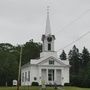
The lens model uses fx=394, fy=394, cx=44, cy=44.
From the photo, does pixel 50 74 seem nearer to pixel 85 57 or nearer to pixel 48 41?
pixel 48 41

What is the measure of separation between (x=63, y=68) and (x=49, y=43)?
7.28 metres

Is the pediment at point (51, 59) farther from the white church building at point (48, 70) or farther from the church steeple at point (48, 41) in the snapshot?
the church steeple at point (48, 41)

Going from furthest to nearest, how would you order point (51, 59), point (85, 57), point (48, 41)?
point (85, 57), point (48, 41), point (51, 59)

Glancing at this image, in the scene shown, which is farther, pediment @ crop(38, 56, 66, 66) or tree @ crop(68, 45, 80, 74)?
tree @ crop(68, 45, 80, 74)

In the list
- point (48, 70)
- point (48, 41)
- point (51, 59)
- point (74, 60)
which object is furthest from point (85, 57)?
point (51, 59)

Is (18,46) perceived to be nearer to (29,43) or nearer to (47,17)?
(29,43)

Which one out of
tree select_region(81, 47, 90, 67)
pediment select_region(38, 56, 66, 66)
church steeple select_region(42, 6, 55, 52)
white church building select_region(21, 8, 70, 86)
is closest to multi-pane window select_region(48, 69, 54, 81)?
white church building select_region(21, 8, 70, 86)

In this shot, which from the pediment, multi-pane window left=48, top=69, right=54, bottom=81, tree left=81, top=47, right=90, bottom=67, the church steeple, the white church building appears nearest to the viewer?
the white church building

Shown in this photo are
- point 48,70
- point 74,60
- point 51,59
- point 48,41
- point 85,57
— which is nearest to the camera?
point 51,59

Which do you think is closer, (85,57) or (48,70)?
(48,70)

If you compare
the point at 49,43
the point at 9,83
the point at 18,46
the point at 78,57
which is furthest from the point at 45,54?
the point at 78,57

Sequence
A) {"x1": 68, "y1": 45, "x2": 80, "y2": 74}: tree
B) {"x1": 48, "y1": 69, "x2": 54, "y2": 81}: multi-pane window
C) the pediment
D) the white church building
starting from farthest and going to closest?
{"x1": 68, "y1": 45, "x2": 80, "y2": 74}: tree
{"x1": 48, "y1": 69, "x2": 54, "y2": 81}: multi-pane window
the pediment
the white church building

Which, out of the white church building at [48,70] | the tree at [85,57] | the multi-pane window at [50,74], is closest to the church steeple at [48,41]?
the white church building at [48,70]

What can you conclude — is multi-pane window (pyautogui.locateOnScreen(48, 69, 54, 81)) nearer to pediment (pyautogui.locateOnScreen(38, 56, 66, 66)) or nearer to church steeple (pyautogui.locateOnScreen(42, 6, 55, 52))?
pediment (pyautogui.locateOnScreen(38, 56, 66, 66))
